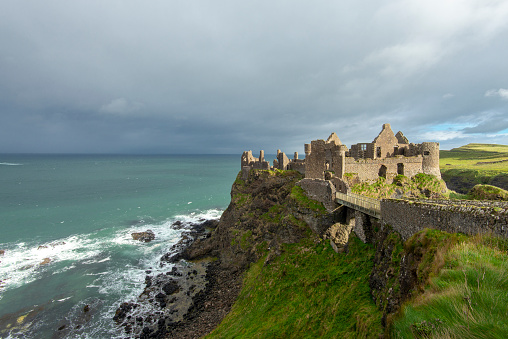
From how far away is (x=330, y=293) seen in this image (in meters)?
17.3

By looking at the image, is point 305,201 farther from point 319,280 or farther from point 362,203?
point 319,280

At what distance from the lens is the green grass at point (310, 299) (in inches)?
531

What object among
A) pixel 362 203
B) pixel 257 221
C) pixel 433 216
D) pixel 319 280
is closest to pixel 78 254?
pixel 257 221

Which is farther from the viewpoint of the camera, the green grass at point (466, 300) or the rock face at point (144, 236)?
the rock face at point (144, 236)

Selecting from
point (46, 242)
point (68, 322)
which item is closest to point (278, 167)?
point (68, 322)

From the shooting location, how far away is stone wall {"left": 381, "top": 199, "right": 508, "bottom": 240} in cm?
809

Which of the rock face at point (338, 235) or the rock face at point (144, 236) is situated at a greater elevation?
the rock face at point (338, 235)

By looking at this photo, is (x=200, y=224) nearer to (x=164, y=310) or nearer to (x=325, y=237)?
(x=164, y=310)

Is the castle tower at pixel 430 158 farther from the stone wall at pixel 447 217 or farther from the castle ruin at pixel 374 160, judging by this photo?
the stone wall at pixel 447 217

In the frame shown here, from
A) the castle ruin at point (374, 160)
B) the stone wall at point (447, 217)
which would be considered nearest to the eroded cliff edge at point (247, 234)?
the castle ruin at point (374, 160)

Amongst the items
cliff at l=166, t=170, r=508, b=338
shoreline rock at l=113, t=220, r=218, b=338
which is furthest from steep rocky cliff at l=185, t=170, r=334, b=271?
shoreline rock at l=113, t=220, r=218, b=338

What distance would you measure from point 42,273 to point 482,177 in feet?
335

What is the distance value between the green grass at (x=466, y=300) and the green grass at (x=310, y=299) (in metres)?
5.29

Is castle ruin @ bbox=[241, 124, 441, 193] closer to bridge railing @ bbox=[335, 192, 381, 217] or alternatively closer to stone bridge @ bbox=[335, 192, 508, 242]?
bridge railing @ bbox=[335, 192, 381, 217]
